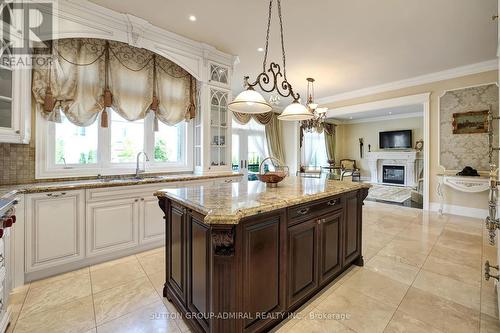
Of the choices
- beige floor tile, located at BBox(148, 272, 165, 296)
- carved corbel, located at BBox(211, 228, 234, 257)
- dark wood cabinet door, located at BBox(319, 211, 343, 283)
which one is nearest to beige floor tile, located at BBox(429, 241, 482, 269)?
dark wood cabinet door, located at BBox(319, 211, 343, 283)

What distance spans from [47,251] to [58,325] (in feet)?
3.08

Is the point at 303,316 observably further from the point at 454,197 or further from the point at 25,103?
the point at 454,197

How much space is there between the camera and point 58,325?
1634 mm

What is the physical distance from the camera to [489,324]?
1.64 metres

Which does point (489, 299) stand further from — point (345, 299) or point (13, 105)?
point (13, 105)

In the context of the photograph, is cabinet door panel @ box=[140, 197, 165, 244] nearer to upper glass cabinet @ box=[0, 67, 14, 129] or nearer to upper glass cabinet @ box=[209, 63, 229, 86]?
upper glass cabinet @ box=[0, 67, 14, 129]

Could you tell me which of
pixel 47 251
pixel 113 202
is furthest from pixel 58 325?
pixel 113 202

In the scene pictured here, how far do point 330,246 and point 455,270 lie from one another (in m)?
1.61

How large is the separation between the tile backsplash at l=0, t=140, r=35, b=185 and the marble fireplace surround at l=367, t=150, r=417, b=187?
1053cm

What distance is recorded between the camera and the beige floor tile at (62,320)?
62.7 inches

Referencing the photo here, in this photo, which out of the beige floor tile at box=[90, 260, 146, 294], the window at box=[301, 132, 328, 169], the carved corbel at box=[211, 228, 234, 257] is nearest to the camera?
the carved corbel at box=[211, 228, 234, 257]

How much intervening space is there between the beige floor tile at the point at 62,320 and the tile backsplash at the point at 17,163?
4.75ft

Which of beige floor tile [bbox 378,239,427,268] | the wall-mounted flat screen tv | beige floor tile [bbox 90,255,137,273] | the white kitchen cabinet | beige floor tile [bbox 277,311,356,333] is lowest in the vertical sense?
beige floor tile [bbox 277,311,356,333]

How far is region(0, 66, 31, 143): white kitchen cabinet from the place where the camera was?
6.64 ft
